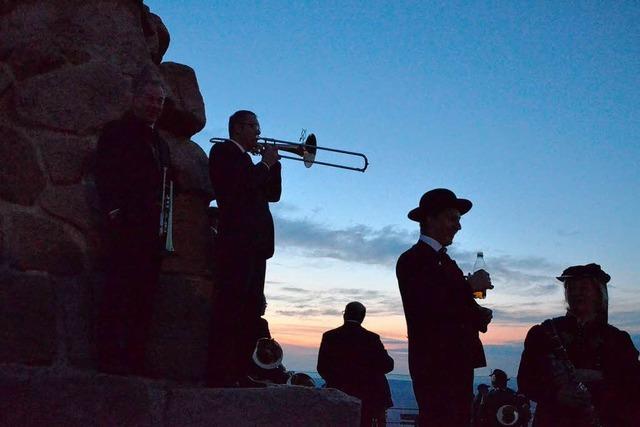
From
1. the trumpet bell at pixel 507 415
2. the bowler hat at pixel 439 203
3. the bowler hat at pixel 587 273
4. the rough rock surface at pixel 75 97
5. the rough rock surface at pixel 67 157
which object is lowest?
the trumpet bell at pixel 507 415

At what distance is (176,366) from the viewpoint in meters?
3.76

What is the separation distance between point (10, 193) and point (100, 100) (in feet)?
2.29

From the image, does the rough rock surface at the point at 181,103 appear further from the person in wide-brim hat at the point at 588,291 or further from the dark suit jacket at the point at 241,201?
the person in wide-brim hat at the point at 588,291

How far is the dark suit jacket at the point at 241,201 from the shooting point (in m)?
4.01

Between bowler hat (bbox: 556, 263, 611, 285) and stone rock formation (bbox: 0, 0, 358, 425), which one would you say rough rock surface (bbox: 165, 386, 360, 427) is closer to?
stone rock formation (bbox: 0, 0, 358, 425)

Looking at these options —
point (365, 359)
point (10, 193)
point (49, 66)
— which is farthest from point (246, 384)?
point (365, 359)

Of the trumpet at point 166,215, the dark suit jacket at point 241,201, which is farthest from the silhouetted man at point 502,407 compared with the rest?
the trumpet at point 166,215

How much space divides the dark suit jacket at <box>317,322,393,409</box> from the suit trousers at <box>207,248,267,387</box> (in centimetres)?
287

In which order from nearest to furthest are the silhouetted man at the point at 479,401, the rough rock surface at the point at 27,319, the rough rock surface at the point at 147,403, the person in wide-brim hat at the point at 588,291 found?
1. the rough rock surface at the point at 147,403
2. the rough rock surface at the point at 27,319
3. the person in wide-brim hat at the point at 588,291
4. the silhouetted man at the point at 479,401

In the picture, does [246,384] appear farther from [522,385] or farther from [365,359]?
[365,359]

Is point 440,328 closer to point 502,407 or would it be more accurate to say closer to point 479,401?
point 502,407

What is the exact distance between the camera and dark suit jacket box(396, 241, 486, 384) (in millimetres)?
4031

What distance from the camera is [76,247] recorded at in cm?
360

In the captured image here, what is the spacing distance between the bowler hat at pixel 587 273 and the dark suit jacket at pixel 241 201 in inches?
75.9
